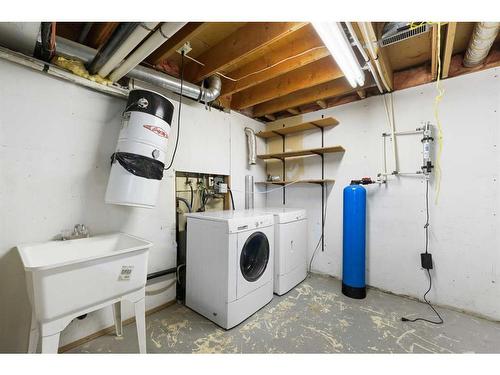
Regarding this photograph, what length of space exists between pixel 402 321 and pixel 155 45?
113 inches

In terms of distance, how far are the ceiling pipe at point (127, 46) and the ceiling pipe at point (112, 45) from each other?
1 cm

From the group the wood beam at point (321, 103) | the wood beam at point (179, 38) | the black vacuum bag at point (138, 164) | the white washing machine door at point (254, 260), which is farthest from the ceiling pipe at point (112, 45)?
the wood beam at point (321, 103)

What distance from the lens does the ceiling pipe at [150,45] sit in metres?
1.19

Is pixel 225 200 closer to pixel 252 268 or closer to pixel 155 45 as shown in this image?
pixel 252 268

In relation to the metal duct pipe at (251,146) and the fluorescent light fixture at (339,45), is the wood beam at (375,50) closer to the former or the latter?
the fluorescent light fixture at (339,45)

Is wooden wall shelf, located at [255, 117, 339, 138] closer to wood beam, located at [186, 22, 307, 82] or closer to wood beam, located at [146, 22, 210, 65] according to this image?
wood beam, located at [186, 22, 307, 82]

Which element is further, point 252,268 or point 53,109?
point 252,268

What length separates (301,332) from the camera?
1.71m

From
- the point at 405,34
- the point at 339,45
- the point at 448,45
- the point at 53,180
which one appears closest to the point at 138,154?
the point at 53,180

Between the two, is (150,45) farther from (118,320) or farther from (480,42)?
(480,42)

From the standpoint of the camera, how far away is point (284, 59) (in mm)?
1926

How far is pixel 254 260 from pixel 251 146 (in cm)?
159

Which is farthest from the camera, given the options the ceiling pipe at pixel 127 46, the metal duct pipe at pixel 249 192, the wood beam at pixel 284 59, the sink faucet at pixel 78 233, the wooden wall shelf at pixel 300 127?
the metal duct pipe at pixel 249 192
